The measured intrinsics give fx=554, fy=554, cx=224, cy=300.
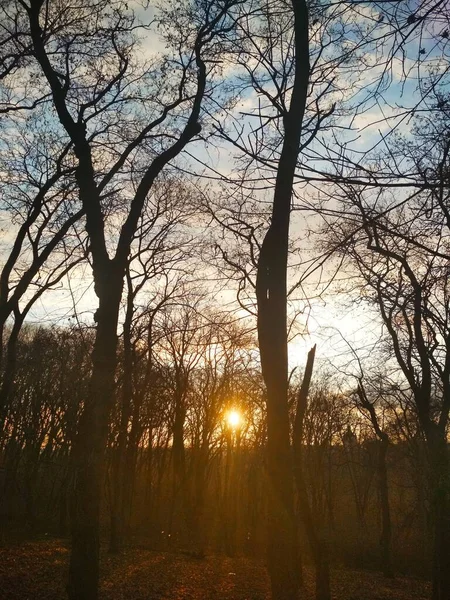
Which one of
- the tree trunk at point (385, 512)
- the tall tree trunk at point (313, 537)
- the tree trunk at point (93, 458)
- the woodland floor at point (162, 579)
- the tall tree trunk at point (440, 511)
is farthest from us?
the tree trunk at point (385, 512)

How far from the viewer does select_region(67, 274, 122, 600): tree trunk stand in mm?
7120

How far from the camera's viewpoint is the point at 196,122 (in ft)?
32.3

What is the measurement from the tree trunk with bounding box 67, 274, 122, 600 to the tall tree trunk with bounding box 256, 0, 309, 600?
2.41m

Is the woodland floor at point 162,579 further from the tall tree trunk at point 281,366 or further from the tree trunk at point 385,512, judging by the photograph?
the tall tree trunk at point 281,366

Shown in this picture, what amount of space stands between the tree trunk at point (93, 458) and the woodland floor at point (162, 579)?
180 inches

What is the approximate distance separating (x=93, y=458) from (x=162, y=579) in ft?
32.6

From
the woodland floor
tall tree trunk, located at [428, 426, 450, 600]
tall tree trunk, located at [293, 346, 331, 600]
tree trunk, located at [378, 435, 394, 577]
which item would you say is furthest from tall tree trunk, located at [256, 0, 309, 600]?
tree trunk, located at [378, 435, 394, 577]

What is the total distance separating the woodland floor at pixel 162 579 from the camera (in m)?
12.4

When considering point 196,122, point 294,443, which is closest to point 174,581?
point 294,443

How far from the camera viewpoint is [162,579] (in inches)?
617

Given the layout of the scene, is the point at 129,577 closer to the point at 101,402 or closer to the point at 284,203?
the point at 101,402

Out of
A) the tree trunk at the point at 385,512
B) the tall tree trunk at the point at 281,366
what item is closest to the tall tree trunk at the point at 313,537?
the tall tree trunk at the point at 281,366

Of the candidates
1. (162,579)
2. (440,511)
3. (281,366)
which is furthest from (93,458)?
(162,579)

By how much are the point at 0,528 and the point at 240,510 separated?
22.3m
